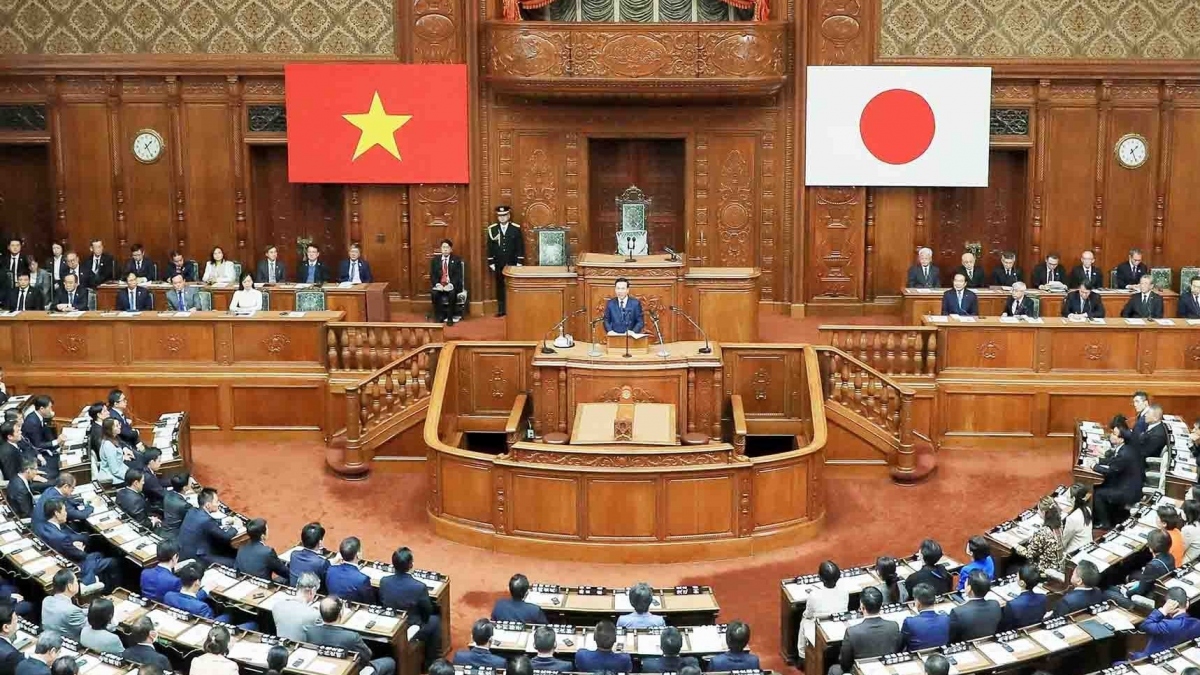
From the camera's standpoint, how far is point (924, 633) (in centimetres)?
975

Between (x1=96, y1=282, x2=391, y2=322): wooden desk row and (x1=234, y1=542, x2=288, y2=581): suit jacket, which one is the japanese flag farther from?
(x1=234, y1=542, x2=288, y2=581): suit jacket

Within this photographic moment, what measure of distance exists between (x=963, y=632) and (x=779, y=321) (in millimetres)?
9907

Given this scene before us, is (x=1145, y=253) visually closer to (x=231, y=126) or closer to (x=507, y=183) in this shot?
(x=507, y=183)

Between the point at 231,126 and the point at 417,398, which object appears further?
the point at 231,126

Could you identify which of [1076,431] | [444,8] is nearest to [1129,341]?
[1076,431]

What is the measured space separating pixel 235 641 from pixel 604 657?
2.45 meters

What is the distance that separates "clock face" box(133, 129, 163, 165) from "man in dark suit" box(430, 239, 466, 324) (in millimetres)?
4234

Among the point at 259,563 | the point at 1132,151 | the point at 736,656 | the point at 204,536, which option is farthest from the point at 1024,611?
the point at 1132,151

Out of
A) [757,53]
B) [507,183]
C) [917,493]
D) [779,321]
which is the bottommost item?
[917,493]

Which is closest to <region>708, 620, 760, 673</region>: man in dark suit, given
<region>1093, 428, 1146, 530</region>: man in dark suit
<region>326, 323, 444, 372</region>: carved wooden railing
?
<region>1093, 428, 1146, 530</region>: man in dark suit

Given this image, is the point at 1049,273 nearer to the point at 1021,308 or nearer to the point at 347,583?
the point at 1021,308

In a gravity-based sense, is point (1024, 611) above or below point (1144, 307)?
below

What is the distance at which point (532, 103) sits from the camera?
65.3 feet

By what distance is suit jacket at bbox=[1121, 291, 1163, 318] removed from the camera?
55.7 ft
